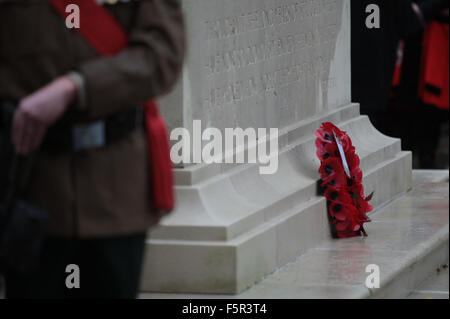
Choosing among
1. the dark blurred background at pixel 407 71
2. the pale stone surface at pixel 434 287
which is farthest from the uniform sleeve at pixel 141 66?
the dark blurred background at pixel 407 71

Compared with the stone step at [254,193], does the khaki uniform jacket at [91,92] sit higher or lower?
higher

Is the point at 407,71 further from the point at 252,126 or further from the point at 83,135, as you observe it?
the point at 83,135

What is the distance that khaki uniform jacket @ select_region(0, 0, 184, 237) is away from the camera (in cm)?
276

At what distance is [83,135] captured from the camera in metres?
2.79

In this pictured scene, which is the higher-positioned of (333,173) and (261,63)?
(261,63)

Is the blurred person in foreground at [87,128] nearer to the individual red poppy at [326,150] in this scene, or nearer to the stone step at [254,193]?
the stone step at [254,193]

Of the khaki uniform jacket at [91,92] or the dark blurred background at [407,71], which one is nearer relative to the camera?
the khaki uniform jacket at [91,92]

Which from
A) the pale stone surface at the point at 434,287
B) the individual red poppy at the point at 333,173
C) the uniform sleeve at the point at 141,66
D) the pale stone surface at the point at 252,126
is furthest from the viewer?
the individual red poppy at the point at 333,173

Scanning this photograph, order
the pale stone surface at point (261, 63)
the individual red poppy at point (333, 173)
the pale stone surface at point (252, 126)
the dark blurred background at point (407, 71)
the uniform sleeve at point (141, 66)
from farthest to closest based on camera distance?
the dark blurred background at point (407, 71), the individual red poppy at point (333, 173), the pale stone surface at point (261, 63), the pale stone surface at point (252, 126), the uniform sleeve at point (141, 66)

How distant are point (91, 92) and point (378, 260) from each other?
3.51m

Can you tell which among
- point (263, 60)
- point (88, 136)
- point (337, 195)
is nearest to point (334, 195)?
point (337, 195)

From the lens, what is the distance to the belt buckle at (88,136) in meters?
2.79
